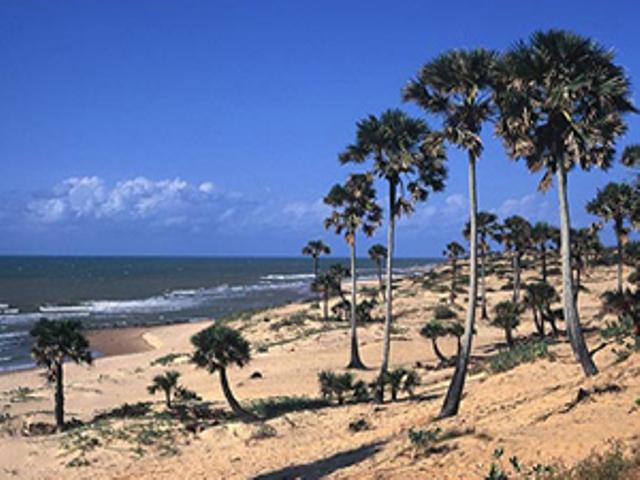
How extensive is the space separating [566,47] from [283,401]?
17.3 meters

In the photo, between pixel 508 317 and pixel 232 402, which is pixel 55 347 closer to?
pixel 232 402

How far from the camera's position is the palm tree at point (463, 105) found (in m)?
15.5

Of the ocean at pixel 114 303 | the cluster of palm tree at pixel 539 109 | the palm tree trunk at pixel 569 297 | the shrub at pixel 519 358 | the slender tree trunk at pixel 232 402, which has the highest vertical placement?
the cluster of palm tree at pixel 539 109

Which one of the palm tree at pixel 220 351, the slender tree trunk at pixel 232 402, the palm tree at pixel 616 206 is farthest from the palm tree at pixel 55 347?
the palm tree at pixel 616 206

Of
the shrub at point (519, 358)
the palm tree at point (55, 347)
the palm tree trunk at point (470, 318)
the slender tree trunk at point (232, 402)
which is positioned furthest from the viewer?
the palm tree at point (55, 347)

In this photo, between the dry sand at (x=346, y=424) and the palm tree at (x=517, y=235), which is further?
the palm tree at (x=517, y=235)

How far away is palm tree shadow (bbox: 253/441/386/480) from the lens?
1359cm

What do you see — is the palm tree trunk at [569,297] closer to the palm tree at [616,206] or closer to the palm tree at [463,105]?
the palm tree at [463,105]

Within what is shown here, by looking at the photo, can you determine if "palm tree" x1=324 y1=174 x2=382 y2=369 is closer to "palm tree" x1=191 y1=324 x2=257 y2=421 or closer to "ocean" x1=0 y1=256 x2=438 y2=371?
"palm tree" x1=191 y1=324 x2=257 y2=421

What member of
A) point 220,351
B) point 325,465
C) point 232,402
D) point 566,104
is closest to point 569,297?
point 566,104

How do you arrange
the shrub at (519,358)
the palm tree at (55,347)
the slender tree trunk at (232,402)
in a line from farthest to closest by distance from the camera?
1. the palm tree at (55,347)
2. the slender tree trunk at (232,402)
3. the shrub at (519,358)

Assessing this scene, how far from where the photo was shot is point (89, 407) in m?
30.0

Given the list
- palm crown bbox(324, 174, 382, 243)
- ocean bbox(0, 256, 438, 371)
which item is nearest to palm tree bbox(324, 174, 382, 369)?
palm crown bbox(324, 174, 382, 243)

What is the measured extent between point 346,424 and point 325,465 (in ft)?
16.4
